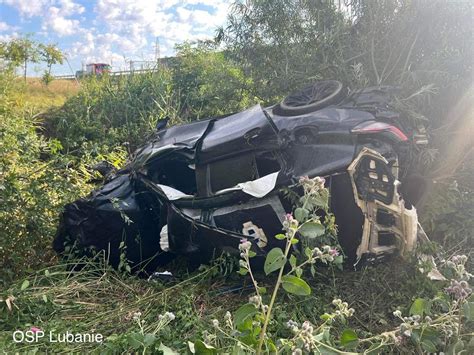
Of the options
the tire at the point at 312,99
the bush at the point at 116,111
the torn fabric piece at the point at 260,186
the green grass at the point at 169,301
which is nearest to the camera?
the green grass at the point at 169,301

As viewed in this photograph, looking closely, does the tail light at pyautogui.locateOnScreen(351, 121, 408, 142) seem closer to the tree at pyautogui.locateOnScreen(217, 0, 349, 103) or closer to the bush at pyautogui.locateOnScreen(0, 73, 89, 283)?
the tree at pyautogui.locateOnScreen(217, 0, 349, 103)

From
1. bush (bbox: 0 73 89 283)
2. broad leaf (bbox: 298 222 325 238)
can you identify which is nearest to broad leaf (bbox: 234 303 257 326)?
broad leaf (bbox: 298 222 325 238)

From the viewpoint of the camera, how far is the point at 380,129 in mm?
2857

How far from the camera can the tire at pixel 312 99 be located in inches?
128

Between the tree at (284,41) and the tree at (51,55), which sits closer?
the tree at (284,41)

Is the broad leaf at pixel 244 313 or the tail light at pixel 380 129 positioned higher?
the tail light at pixel 380 129

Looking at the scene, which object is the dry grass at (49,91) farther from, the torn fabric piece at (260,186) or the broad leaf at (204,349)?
the broad leaf at (204,349)

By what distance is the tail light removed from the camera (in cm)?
284

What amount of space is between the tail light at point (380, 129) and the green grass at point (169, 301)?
2.85ft

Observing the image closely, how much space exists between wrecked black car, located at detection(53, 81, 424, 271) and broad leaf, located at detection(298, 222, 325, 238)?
39.5 inches

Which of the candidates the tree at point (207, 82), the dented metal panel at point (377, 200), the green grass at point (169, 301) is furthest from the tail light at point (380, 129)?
the tree at point (207, 82)

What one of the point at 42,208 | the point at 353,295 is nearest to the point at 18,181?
the point at 42,208

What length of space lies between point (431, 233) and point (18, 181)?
3.14m

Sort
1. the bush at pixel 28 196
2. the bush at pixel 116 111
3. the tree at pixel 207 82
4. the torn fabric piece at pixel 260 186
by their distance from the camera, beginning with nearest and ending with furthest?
the torn fabric piece at pixel 260 186 < the bush at pixel 28 196 < the tree at pixel 207 82 < the bush at pixel 116 111
